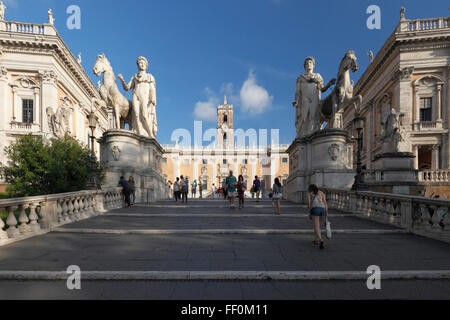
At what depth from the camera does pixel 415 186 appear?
12.4 meters

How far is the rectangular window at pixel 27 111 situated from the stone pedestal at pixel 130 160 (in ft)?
61.6

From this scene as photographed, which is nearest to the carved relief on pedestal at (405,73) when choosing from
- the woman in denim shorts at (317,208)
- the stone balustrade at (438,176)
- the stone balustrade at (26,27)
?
the stone balustrade at (438,176)

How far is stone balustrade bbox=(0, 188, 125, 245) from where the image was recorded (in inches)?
205

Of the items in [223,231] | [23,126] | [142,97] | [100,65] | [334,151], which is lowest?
[223,231]

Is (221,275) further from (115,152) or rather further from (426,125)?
(426,125)

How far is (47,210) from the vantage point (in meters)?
6.12

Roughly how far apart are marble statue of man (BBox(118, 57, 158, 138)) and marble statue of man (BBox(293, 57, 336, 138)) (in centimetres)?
990

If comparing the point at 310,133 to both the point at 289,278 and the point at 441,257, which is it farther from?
the point at 289,278

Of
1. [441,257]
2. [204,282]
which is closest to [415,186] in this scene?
[441,257]

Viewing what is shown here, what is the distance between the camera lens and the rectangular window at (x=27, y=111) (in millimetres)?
24359

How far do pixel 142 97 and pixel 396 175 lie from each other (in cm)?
1624

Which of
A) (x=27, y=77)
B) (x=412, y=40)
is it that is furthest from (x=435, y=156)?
(x=27, y=77)
